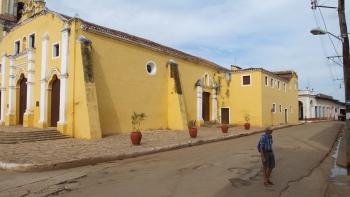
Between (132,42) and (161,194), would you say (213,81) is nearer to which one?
(132,42)

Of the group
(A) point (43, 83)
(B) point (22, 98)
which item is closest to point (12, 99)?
Answer: (B) point (22, 98)

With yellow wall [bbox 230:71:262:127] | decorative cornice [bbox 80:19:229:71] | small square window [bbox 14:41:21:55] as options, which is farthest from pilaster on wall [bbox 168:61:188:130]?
small square window [bbox 14:41:21:55]

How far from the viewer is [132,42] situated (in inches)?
909

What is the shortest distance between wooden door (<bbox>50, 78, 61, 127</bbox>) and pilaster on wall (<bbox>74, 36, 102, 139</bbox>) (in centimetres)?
242

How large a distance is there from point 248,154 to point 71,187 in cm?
807

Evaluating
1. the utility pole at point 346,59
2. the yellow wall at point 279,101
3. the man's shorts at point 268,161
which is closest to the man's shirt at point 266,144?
the man's shorts at point 268,161

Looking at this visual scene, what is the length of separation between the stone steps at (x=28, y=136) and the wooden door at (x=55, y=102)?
2.44 m

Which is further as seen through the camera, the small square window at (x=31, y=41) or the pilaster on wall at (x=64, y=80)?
the small square window at (x=31, y=41)

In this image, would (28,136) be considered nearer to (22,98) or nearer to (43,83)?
(43,83)

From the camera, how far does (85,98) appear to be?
18547 mm

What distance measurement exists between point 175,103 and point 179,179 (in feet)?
57.0

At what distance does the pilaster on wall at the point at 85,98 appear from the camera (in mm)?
18469

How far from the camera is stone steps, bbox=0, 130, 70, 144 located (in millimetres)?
16630

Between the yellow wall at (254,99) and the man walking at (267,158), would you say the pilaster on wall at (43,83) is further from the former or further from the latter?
the yellow wall at (254,99)
